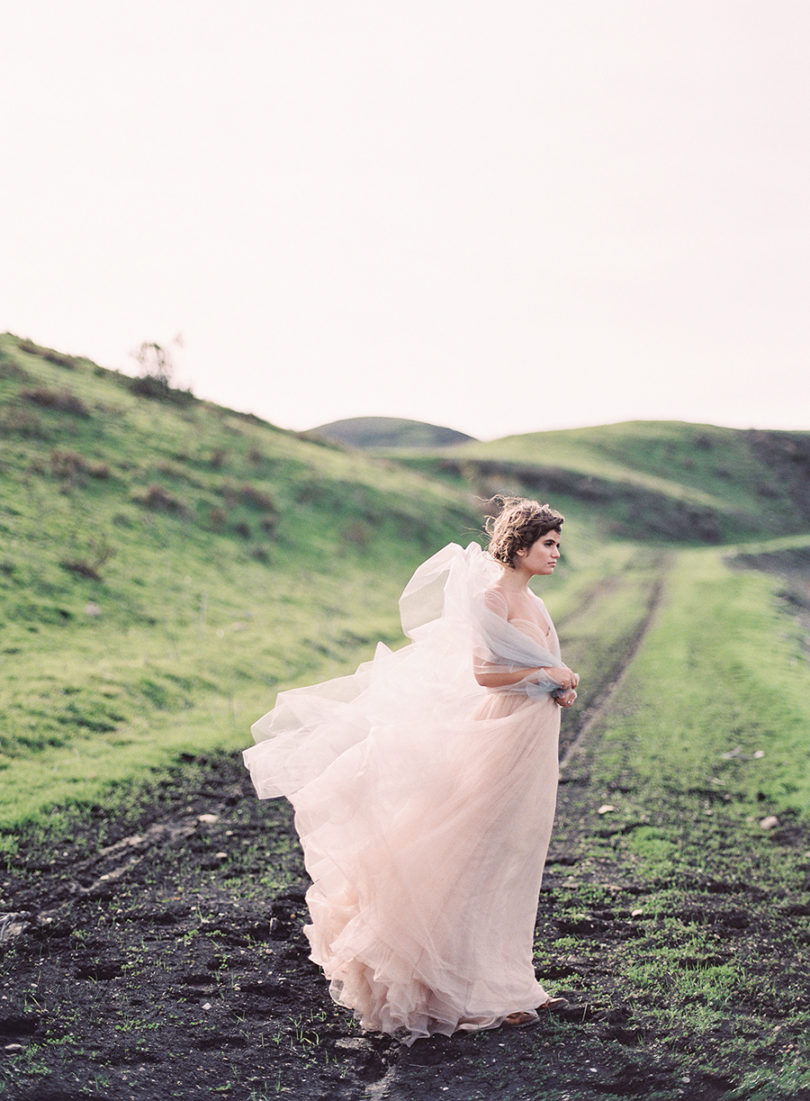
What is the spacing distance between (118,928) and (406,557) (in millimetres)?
26680

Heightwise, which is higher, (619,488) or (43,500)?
(619,488)

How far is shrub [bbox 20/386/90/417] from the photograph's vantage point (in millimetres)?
28047

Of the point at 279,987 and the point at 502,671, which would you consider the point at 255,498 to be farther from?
the point at 502,671

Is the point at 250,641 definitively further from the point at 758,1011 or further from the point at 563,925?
the point at 758,1011

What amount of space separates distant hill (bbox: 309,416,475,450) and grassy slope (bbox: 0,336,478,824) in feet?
313

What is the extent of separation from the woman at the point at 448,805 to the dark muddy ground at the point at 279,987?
26 cm

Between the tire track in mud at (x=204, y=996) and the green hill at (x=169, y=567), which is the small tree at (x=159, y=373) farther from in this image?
the tire track in mud at (x=204, y=996)

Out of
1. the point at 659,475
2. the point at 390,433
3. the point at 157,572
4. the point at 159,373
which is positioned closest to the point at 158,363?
the point at 159,373

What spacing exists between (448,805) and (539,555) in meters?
1.60

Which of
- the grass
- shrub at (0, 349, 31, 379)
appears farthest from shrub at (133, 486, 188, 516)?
the grass

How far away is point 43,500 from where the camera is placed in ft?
67.3

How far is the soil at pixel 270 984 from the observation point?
420cm

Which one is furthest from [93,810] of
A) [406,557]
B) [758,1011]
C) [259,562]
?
[406,557]

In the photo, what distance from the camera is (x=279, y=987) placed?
17.1ft
